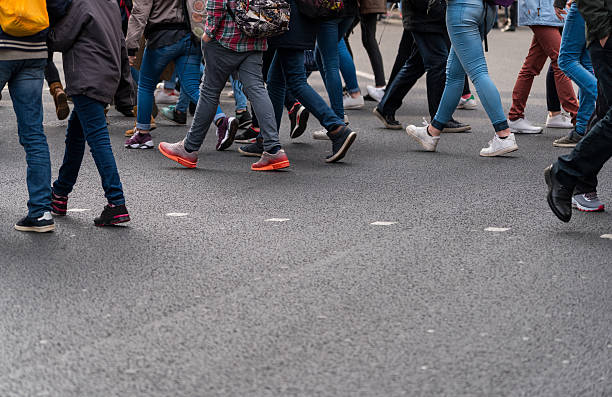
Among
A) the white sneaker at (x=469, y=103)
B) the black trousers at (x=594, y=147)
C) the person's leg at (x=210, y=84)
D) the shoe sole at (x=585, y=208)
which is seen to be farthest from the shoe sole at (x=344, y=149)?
the white sneaker at (x=469, y=103)

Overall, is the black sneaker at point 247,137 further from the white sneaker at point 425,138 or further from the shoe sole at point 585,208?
the shoe sole at point 585,208

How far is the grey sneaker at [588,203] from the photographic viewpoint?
5926 mm

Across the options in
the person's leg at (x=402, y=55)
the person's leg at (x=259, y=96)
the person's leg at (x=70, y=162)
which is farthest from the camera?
the person's leg at (x=402, y=55)

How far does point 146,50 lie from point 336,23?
1521mm

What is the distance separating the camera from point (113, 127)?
9281mm

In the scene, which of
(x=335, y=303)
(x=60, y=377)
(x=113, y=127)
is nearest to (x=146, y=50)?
(x=113, y=127)

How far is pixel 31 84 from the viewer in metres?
5.32

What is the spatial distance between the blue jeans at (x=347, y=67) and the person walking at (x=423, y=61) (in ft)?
3.34

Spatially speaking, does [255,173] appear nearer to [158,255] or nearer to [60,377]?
[158,255]

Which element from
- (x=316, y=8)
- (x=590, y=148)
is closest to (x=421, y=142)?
(x=316, y=8)

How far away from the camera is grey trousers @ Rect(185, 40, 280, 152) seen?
22.7 feet

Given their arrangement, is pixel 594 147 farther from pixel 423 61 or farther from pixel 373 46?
pixel 373 46

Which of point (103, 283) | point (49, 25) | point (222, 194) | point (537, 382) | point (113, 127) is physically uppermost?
point (49, 25)

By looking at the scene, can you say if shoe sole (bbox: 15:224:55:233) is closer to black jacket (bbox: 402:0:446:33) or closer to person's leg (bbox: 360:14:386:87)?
black jacket (bbox: 402:0:446:33)
